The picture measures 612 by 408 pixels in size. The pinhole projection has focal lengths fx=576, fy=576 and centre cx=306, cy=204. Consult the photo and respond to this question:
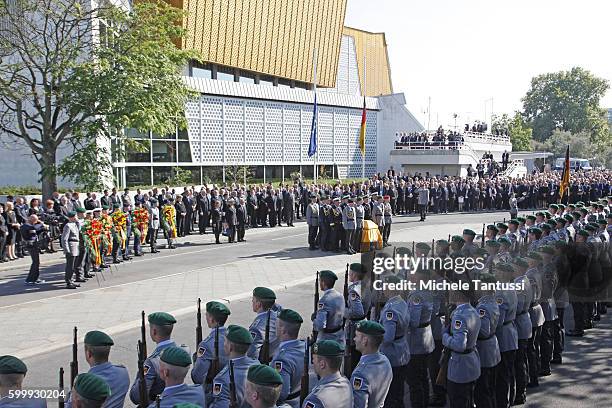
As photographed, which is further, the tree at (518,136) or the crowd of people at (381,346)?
the tree at (518,136)

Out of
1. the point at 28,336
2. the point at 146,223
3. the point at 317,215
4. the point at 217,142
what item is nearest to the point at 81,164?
the point at 146,223

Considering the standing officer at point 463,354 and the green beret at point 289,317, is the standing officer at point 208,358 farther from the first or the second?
the standing officer at point 463,354

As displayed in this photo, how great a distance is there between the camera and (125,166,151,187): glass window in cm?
3062

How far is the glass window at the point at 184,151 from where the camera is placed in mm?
33719

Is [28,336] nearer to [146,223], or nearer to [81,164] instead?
[146,223]

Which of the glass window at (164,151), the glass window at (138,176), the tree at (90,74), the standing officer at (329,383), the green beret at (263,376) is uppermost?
the tree at (90,74)

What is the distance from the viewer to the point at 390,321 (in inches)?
250

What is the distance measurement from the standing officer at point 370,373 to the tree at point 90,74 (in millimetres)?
14406

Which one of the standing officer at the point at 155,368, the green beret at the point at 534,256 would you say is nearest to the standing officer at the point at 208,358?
the standing officer at the point at 155,368

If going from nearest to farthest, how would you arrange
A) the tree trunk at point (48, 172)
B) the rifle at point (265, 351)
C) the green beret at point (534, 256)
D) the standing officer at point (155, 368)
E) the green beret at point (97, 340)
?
the green beret at point (97, 340)
the standing officer at point (155, 368)
the rifle at point (265, 351)
the green beret at point (534, 256)
the tree trunk at point (48, 172)

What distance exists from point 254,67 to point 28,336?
33.4m

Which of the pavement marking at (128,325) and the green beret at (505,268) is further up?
the green beret at (505,268)

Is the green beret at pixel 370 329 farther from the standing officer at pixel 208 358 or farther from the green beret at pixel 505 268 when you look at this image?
the green beret at pixel 505 268

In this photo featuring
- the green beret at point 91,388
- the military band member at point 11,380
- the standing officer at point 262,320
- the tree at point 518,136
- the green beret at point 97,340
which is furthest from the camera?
the tree at point 518,136
